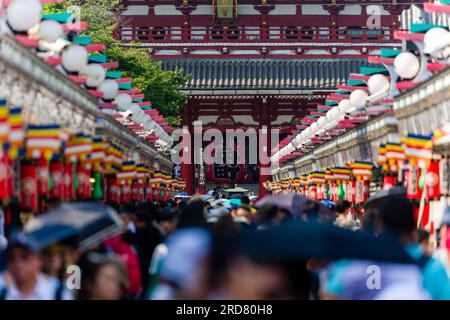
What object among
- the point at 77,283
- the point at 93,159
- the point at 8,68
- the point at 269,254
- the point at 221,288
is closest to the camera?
the point at 269,254

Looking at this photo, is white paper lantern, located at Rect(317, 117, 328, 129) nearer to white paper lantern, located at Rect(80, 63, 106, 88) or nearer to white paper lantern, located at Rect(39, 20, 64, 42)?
white paper lantern, located at Rect(80, 63, 106, 88)

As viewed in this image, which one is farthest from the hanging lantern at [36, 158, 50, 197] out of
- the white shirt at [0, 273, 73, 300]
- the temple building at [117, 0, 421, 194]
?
the temple building at [117, 0, 421, 194]

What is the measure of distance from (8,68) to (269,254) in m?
7.61

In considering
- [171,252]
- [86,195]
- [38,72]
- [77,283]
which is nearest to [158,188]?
[86,195]

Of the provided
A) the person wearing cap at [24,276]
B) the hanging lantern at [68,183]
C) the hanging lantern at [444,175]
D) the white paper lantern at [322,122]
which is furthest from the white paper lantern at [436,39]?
the white paper lantern at [322,122]

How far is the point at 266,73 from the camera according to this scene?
5138 centimetres

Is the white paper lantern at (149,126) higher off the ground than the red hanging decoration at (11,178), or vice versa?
the white paper lantern at (149,126)

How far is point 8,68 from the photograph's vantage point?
1227 cm

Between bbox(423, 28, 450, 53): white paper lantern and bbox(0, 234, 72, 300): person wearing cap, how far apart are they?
10570 mm

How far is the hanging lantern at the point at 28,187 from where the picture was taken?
12625 mm

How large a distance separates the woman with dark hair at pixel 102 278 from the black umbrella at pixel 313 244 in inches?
74.0

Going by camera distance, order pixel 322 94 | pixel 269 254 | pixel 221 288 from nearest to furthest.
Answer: pixel 269 254, pixel 221 288, pixel 322 94

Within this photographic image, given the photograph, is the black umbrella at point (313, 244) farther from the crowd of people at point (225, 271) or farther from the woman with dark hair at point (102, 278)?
the woman with dark hair at point (102, 278)
